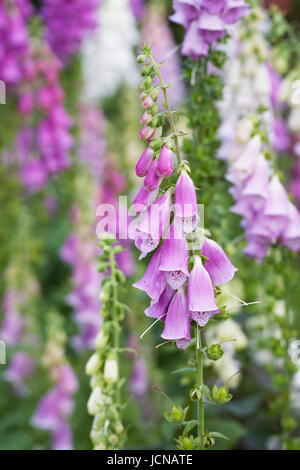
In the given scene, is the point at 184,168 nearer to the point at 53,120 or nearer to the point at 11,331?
the point at 11,331

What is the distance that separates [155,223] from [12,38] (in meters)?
2.32

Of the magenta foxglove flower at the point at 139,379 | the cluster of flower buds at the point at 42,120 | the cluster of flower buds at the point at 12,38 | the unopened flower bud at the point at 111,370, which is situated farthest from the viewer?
the cluster of flower buds at the point at 42,120

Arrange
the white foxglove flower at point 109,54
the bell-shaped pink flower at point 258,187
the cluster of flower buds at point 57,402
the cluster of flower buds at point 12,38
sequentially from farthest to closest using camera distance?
1. the white foxglove flower at point 109,54
2. the cluster of flower buds at point 12,38
3. the cluster of flower buds at point 57,402
4. the bell-shaped pink flower at point 258,187

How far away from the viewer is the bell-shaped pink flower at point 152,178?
3.70ft

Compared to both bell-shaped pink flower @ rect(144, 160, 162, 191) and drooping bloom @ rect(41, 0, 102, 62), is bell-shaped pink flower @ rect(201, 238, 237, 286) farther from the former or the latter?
drooping bloom @ rect(41, 0, 102, 62)

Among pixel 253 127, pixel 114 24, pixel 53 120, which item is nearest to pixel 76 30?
pixel 53 120

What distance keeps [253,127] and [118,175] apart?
1.70m

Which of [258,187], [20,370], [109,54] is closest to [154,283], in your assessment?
[258,187]

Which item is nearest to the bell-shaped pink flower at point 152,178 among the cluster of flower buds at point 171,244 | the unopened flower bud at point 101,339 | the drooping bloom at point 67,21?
the cluster of flower buds at point 171,244

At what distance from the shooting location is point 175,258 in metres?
1.09

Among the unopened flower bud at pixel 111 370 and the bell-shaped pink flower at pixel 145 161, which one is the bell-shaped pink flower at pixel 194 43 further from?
the unopened flower bud at pixel 111 370

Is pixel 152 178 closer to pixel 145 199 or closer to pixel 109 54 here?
pixel 145 199

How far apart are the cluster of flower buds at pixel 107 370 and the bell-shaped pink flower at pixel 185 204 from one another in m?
0.34
